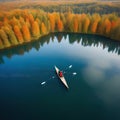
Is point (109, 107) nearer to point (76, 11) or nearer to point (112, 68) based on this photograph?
point (112, 68)

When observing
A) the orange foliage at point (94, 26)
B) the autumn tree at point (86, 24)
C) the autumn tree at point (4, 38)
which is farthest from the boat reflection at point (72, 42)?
the orange foliage at point (94, 26)

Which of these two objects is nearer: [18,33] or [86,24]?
[18,33]

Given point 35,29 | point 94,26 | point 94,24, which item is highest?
point 35,29

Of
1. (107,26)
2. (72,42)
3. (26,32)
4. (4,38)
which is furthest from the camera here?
(72,42)

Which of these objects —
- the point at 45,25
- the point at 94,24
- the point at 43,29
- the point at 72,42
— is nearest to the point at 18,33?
the point at 43,29

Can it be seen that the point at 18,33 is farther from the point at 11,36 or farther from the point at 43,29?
the point at 43,29

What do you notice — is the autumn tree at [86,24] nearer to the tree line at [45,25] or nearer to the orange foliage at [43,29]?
the tree line at [45,25]

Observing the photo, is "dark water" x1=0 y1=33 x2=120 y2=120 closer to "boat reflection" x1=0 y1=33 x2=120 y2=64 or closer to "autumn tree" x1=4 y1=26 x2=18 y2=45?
"boat reflection" x1=0 y1=33 x2=120 y2=64

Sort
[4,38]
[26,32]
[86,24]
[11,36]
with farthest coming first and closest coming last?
[86,24] < [26,32] < [11,36] < [4,38]
